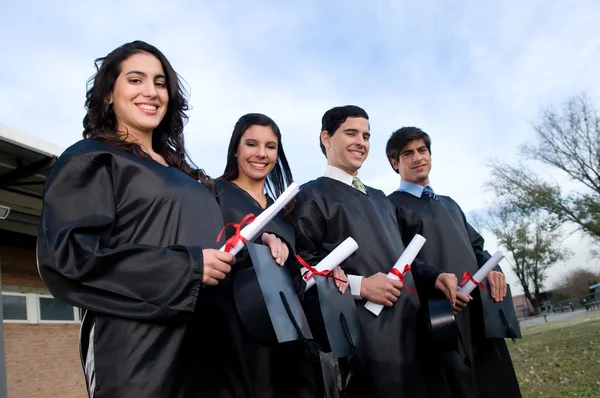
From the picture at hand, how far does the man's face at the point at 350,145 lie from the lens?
319cm

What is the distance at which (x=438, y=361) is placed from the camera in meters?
2.78

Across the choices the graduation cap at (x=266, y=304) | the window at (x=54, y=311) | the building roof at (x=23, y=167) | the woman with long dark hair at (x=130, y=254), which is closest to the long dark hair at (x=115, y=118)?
the woman with long dark hair at (x=130, y=254)

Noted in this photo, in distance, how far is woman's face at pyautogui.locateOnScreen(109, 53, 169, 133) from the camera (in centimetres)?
217

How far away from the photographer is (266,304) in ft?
5.98

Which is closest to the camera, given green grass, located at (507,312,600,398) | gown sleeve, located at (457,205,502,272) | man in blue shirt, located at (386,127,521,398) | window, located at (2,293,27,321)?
man in blue shirt, located at (386,127,521,398)

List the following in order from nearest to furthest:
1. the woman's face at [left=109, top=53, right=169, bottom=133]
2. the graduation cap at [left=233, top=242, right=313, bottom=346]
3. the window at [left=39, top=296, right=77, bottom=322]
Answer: the graduation cap at [left=233, top=242, right=313, bottom=346]
the woman's face at [left=109, top=53, right=169, bottom=133]
the window at [left=39, top=296, right=77, bottom=322]

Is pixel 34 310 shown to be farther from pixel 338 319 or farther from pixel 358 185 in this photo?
pixel 338 319

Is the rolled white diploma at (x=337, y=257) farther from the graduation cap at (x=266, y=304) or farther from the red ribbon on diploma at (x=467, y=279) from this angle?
the red ribbon on diploma at (x=467, y=279)

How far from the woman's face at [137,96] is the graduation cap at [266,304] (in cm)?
73

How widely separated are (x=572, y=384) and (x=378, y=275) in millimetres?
4975

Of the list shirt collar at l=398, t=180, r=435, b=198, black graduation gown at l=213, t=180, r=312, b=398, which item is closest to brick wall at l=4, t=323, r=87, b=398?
shirt collar at l=398, t=180, r=435, b=198

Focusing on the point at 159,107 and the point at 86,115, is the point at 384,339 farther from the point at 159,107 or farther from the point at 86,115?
the point at 86,115

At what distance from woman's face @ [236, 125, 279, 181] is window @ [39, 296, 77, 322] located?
993cm

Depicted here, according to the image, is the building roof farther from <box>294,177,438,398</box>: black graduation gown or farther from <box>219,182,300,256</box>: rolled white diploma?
<box>219,182,300,256</box>: rolled white diploma
